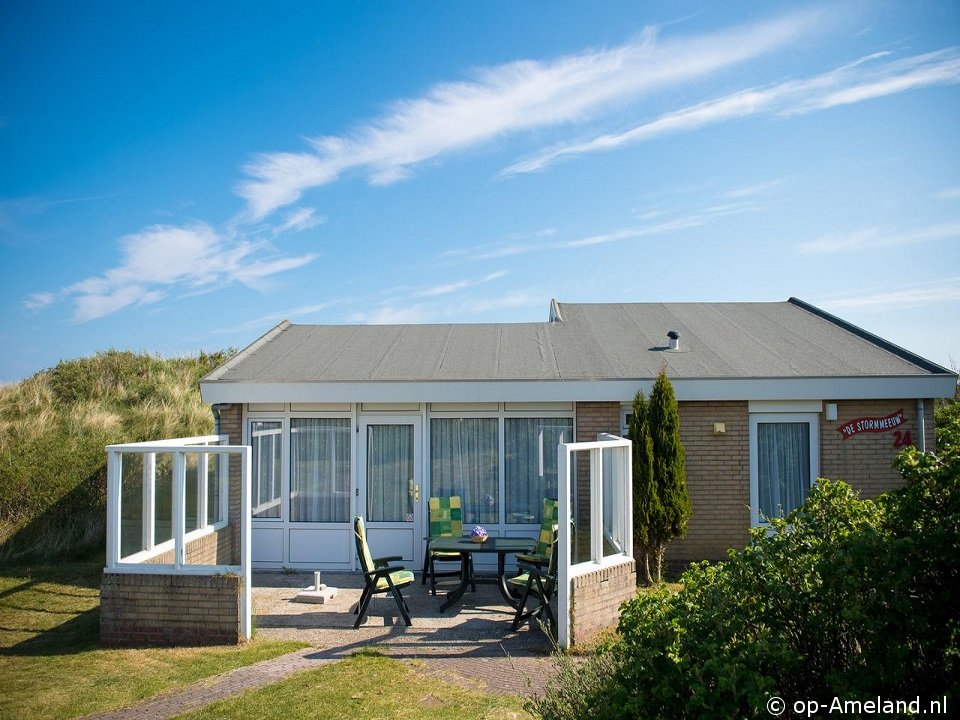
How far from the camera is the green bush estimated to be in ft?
8.99

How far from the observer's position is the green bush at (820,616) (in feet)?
8.99

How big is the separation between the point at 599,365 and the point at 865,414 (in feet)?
13.5

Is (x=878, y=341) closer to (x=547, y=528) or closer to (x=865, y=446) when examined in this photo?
(x=865, y=446)

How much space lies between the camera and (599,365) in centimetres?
1067

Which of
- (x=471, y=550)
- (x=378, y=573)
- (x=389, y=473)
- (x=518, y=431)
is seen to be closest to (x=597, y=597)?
(x=471, y=550)

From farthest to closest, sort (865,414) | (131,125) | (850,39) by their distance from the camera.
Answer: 1. (131,125)
2. (865,414)
3. (850,39)

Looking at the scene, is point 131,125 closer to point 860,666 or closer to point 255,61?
point 255,61

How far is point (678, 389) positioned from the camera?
9.96 m

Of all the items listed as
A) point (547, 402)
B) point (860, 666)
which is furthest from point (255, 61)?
point (860, 666)

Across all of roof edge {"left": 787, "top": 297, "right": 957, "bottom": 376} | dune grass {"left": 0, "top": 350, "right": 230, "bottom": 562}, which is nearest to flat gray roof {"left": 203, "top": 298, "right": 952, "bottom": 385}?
roof edge {"left": 787, "top": 297, "right": 957, "bottom": 376}

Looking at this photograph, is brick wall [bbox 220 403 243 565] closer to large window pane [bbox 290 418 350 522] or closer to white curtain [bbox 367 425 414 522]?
large window pane [bbox 290 418 350 522]

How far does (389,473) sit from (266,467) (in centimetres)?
197

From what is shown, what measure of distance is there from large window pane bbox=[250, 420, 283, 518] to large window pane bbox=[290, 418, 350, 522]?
0.25 meters

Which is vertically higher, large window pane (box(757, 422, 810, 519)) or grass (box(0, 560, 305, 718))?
large window pane (box(757, 422, 810, 519))
